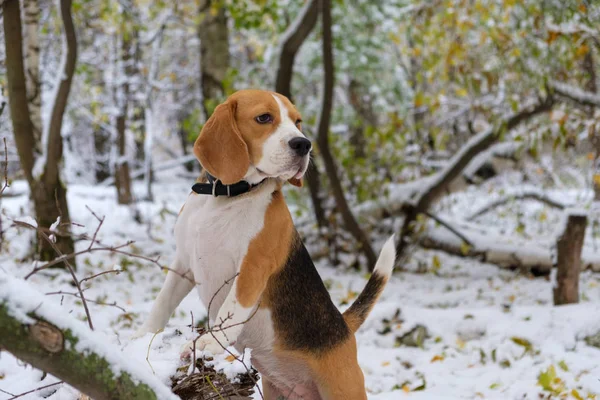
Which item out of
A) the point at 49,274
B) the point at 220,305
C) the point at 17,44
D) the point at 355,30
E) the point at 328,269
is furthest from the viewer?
the point at 355,30

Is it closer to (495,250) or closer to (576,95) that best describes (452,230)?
(495,250)

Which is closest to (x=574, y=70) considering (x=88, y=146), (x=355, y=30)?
(x=355, y=30)

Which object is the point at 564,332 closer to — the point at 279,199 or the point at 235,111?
the point at 279,199

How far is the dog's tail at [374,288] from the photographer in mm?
2664

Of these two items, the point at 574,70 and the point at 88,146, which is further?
the point at 88,146

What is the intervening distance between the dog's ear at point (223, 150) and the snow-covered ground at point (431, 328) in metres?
0.43

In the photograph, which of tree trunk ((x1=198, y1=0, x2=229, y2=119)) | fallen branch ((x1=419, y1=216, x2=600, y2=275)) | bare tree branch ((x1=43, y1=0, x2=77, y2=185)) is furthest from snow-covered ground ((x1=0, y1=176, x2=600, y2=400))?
tree trunk ((x1=198, y1=0, x2=229, y2=119))

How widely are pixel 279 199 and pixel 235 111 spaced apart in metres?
0.40

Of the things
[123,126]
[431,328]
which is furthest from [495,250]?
[123,126]

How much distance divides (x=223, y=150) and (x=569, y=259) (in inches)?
182

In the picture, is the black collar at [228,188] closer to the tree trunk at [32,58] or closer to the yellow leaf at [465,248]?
the tree trunk at [32,58]

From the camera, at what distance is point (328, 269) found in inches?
345

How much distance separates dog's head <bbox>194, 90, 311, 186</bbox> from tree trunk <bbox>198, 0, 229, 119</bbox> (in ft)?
24.2

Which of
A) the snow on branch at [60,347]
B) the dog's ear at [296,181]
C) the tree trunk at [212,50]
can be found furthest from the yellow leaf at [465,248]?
the snow on branch at [60,347]
